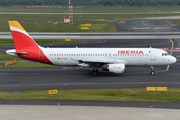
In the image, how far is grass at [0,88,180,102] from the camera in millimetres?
41438

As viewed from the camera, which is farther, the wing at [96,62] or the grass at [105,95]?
the wing at [96,62]

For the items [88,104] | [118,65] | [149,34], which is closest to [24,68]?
[118,65]

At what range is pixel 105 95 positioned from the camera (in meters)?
43.6

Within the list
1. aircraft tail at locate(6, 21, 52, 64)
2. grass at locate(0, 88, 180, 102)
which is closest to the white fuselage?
aircraft tail at locate(6, 21, 52, 64)

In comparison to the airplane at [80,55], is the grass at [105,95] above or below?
below

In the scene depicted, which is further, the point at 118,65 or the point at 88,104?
the point at 118,65

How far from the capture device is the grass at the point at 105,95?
1631 inches

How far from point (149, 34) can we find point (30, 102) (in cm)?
6746

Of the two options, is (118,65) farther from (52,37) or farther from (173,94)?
(52,37)

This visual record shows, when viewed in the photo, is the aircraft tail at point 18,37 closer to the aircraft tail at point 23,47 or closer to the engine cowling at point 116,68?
the aircraft tail at point 23,47

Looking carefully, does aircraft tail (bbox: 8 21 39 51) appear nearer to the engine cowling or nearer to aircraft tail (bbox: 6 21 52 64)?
aircraft tail (bbox: 6 21 52 64)

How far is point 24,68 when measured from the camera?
61.6m

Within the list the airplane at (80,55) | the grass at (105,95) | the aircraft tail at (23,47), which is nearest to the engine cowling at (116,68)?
the airplane at (80,55)

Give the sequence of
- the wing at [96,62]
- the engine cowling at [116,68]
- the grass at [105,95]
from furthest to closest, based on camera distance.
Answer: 1. the wing at [96,62]
2. the engine cowling at [116,68]
3. the grass at [105,95]
